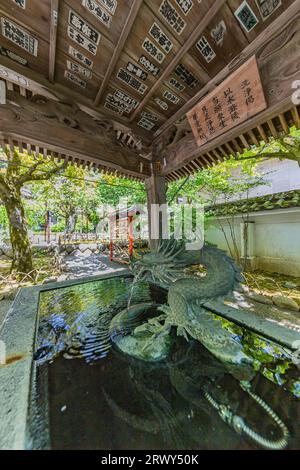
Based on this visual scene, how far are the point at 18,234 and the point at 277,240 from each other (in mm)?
10920

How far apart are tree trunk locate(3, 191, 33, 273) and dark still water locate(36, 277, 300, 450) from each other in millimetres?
6353

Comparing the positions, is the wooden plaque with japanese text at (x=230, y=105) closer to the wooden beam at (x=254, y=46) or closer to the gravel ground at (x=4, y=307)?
the wooden beam at (x=254, y=46)

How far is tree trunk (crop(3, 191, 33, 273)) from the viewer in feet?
24.0

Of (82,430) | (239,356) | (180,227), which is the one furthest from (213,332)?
(180,227)

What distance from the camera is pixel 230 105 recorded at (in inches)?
92.8

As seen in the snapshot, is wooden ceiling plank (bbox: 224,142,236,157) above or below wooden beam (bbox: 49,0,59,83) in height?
below

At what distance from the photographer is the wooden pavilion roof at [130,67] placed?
5.94 feet

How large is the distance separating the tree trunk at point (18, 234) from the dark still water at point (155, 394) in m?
6.35

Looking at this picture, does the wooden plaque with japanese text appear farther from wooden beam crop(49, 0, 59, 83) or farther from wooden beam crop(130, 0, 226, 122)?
wooden beam crop(49, 0, 59, 83)

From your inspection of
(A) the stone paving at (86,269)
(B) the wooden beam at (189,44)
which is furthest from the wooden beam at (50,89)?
(A) the stone paving at (86,269)

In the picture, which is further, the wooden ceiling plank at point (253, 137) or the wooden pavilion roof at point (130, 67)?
the wooden ceiling plank at point (253, 137)

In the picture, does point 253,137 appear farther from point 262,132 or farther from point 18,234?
point 18,234

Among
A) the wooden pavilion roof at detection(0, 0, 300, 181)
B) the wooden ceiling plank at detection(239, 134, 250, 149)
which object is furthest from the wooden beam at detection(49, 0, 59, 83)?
the wooden ceiling plank at detection(239, 134, 250, 149)
